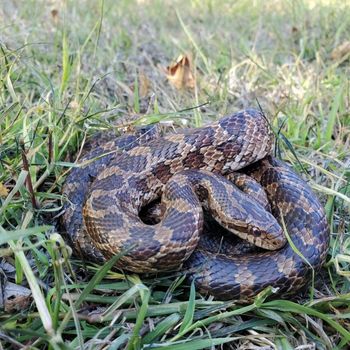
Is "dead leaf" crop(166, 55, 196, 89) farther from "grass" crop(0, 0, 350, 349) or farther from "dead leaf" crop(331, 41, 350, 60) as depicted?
"dead leaf" crop(331, 41, 350, 60)

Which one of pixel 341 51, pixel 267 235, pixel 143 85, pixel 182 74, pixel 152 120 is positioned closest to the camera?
pixel 267 235

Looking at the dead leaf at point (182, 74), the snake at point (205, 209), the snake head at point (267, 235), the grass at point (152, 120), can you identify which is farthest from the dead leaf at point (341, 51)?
the snake head at point (267, 235)

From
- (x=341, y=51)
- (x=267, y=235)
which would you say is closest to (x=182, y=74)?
(x=341, y=51)

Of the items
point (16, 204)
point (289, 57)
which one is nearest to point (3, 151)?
point (16, 204)

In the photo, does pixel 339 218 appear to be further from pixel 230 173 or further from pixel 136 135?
pixel 136 135

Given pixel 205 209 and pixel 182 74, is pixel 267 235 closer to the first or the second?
pixel 205 209

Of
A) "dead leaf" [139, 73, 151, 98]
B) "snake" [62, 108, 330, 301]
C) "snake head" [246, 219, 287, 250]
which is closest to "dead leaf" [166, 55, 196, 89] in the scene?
"dead leaf" [139, 73, 151, 98]
